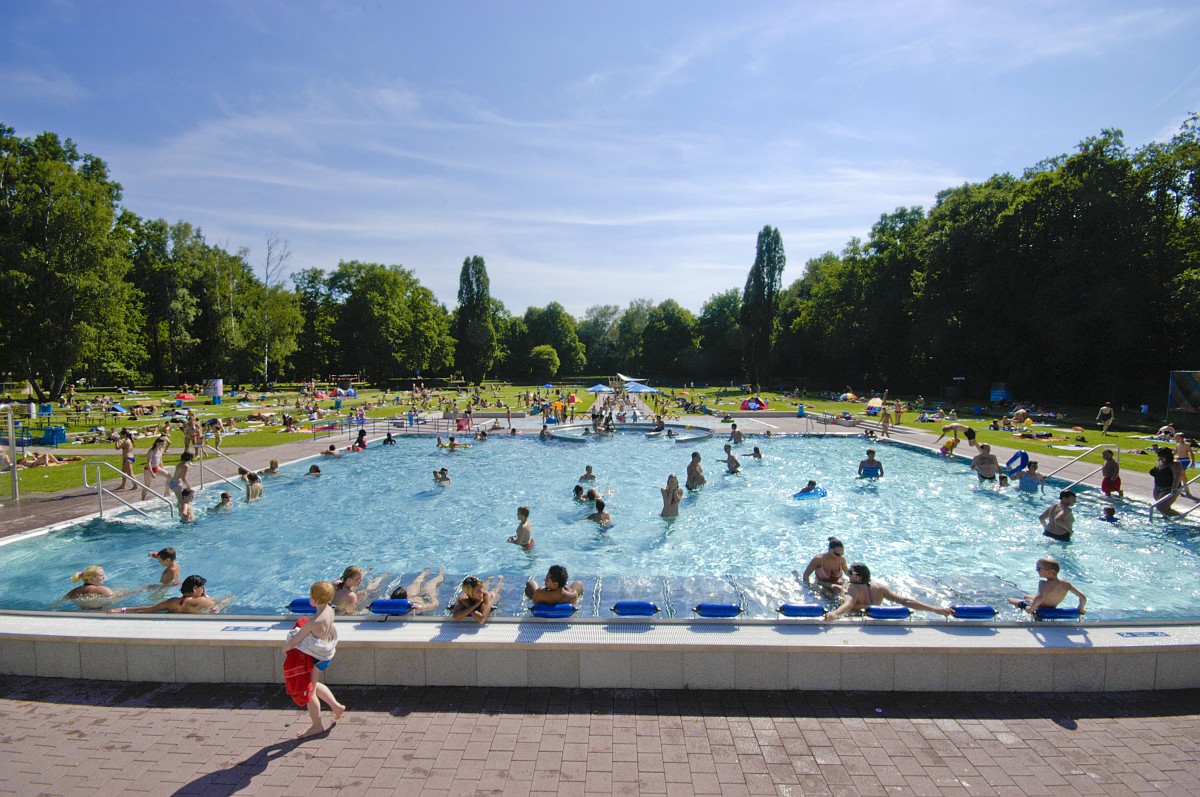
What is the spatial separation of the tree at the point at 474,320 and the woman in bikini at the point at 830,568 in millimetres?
56274

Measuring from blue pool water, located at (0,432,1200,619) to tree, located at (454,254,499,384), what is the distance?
147ft

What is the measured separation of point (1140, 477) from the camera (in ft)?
49.5

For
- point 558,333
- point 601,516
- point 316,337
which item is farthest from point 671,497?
point 558,333

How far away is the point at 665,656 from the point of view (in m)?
5.40

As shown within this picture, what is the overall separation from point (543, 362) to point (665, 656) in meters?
68.3

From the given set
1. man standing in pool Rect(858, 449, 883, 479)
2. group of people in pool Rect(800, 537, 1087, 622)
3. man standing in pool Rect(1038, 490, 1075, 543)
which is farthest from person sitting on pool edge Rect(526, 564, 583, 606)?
man standing in pool Rect(858, 449, 883, 479)

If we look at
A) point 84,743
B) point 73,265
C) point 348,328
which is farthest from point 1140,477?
point 348,328

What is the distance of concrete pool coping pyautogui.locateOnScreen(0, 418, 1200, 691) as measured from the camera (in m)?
5.37

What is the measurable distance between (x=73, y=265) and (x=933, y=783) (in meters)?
38.6

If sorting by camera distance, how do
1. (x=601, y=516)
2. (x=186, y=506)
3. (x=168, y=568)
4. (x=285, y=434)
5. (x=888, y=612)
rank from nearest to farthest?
1. (x=888, y=612)
2. (x=168, y=568)
3. (x=186, y=506)
4. (x=601, y=516)
5. (x=285, y=434)

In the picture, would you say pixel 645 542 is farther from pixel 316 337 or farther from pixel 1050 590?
pixel 316 337

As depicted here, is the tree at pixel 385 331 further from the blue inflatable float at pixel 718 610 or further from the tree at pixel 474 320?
the blue inflatable float at pixel 718 610

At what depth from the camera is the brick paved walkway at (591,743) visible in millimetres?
4156

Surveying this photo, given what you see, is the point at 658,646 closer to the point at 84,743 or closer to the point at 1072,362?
the point at 84,743
